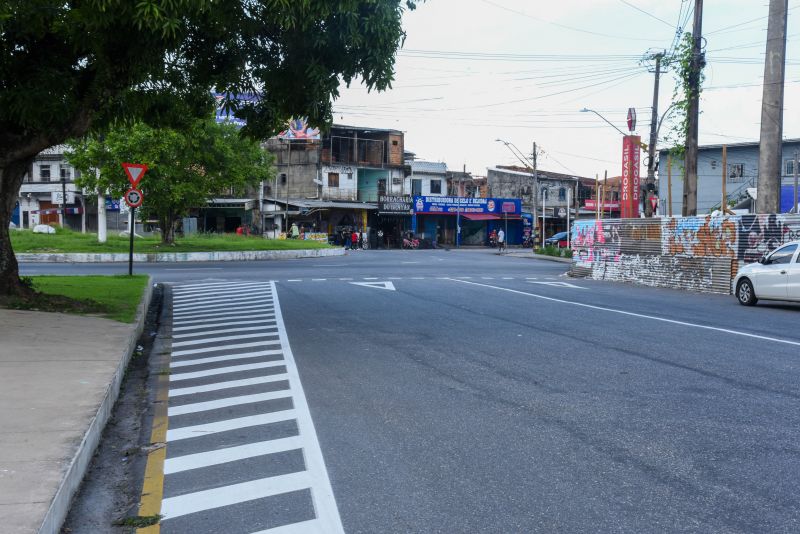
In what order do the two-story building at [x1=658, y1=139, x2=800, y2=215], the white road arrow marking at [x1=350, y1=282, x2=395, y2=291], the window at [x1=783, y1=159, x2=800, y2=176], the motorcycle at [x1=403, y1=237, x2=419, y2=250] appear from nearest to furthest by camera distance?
the white road arrow marking at [x1=350, y1=282, x2=395, y2=291]
the two-story building at [x1=658, y1=139, x2=800, y2=215]
the window at [x1=783, y1=159, x2=800, y2=176]
the motorcycle at [x1=403, y1=237, x2=419, y2=250]

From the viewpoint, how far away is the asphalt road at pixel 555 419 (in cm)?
489

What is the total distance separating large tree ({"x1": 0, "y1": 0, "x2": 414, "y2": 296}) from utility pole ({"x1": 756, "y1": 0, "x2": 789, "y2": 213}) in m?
13.8

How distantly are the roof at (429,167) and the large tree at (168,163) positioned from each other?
37.4 meters

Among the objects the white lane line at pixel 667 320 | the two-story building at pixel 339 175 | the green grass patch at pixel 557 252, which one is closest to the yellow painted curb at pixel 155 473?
the white lane line at pixel 667 320

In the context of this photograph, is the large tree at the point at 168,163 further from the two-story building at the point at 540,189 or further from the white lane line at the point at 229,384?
the two-story building at the point at 540,189

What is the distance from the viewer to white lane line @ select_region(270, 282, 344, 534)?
472 centimetres

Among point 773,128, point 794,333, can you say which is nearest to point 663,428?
Answer: point 794,333

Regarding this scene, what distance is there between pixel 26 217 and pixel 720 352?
69542 mm

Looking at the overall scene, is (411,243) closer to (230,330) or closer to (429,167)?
(429,167)

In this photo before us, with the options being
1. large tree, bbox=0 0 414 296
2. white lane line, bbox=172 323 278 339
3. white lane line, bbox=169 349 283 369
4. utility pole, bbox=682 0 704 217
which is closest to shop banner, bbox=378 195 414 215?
utility pole, bbox=682 0 704 217

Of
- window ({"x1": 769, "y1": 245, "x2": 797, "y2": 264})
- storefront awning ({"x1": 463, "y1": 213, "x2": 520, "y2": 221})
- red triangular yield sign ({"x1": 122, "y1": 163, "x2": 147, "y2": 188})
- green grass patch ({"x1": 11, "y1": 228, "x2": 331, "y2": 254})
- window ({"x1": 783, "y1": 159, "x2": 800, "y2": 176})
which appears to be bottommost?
green grass patch ({"x1": 11, "y1": 228, "x2": 331, "y2": 254})

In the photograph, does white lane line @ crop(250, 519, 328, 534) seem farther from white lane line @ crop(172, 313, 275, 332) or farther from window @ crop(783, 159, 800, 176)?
window @ crop(783, 159, 800, 176)

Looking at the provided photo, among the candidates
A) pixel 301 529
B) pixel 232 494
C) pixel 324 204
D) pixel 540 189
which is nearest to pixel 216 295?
pixel 232 494

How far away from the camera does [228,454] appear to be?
6.18 meters
